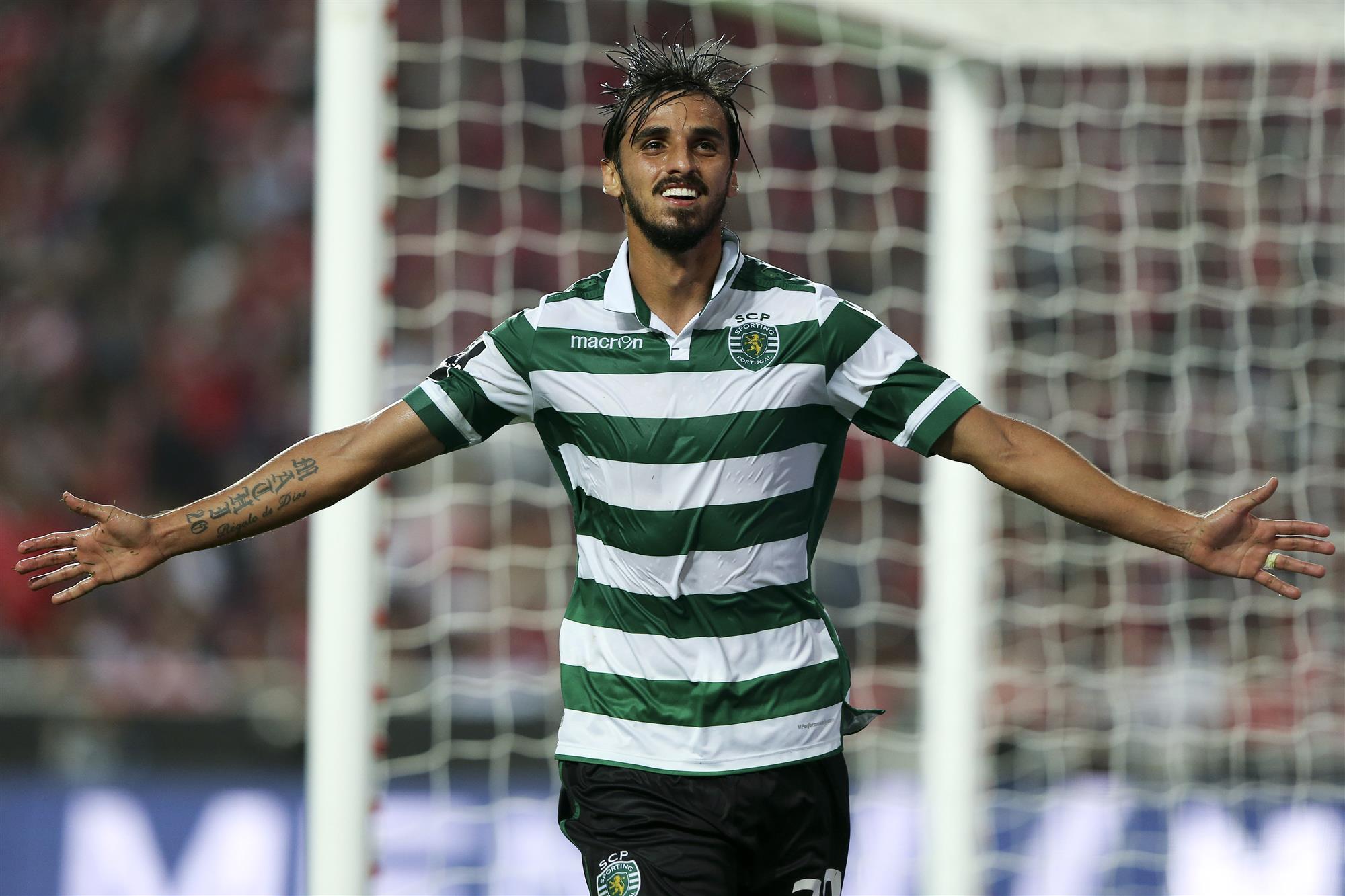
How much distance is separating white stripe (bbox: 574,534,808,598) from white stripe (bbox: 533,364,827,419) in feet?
0.86

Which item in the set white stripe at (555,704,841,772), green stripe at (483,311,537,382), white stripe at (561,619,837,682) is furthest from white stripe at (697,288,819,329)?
white stripe at (555,704,841,772)

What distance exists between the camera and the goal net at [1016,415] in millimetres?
5879

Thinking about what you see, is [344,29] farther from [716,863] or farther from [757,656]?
[716,863]

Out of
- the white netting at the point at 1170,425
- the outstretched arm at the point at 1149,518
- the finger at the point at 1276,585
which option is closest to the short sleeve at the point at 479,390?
the outstretched arm at the point at 1149,518

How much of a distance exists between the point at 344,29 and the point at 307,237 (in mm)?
6806

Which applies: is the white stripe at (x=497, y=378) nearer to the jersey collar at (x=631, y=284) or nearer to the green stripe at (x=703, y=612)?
the jersey collar at (x=631, y=284)

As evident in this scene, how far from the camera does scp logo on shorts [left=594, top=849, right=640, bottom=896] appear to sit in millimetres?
2881

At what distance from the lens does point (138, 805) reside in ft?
20.5

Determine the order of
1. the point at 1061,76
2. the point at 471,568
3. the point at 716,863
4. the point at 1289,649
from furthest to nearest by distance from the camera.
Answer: the point at 471,568, the point at 1061,76, the point at 1289,649, the point at 716,863

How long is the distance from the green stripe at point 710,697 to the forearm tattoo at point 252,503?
664 millimetres

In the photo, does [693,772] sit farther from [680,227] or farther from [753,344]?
[680,227]

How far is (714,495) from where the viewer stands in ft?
9.62

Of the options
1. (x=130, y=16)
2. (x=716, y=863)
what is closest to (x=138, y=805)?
(x=716, y=863)

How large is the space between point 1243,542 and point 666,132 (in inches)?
51.4
